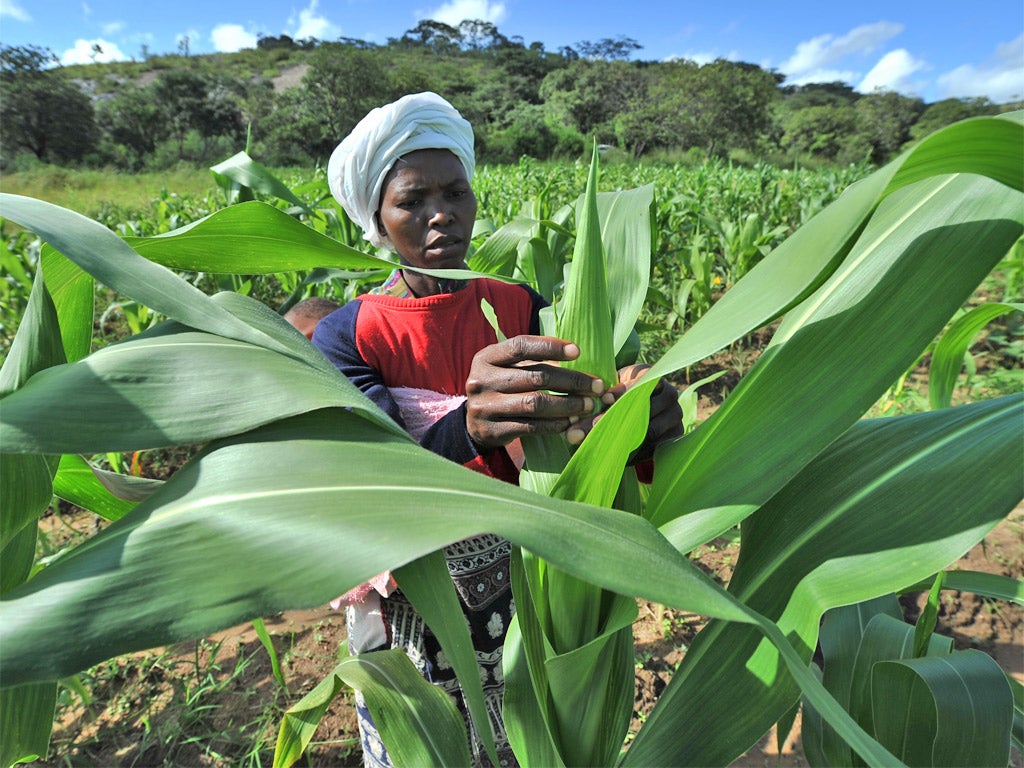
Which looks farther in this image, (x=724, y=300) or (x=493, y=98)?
(x=493, y=98)

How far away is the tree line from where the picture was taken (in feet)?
114

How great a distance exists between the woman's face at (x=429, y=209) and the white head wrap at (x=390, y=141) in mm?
22

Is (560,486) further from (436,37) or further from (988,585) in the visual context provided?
(436,37)

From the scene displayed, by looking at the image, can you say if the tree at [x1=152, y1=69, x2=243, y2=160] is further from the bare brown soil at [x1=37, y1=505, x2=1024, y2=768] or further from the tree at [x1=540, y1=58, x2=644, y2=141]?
the bare brown soil at [x1=37, y1=505, x2=1024, y2=768]

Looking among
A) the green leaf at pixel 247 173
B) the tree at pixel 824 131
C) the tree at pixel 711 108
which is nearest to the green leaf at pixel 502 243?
the green leaf at pixel 247 173

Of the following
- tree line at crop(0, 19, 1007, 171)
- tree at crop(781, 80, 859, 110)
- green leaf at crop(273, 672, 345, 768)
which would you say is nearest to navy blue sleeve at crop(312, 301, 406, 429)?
green leaf at crop(273, 672, 345, 768)

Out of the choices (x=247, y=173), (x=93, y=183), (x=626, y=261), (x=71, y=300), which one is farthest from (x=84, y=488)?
(x=93, y=183)

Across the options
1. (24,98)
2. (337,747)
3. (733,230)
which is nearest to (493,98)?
(24,98)

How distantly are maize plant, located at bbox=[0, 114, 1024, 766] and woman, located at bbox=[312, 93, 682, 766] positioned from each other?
404 mm

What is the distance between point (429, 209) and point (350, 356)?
323mm

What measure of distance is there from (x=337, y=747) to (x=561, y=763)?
3.68 feet

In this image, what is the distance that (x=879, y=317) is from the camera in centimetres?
51

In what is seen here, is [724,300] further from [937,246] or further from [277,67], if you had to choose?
[277,67]

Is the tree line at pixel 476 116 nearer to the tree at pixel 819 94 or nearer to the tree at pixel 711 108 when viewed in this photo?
the tree at pixel 711 108
